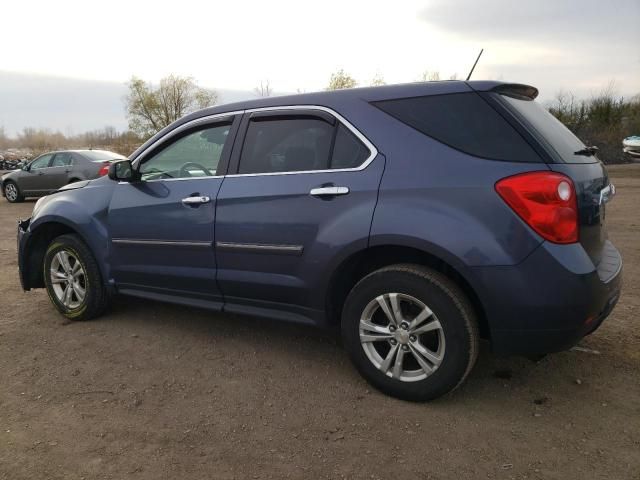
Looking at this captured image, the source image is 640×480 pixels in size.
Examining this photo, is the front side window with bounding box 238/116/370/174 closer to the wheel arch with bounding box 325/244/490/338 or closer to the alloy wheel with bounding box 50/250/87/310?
the wheel arch with bounding box 325/244/490/338

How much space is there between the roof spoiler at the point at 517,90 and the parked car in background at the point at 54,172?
10839 mm

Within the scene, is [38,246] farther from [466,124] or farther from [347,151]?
[466,124]

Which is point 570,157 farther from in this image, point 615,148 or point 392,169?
point 615,148

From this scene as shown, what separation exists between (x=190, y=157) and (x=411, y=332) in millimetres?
2088

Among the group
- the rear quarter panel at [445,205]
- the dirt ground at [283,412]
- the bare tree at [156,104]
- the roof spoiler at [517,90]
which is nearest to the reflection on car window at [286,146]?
the rear quarter panel at [445,205]

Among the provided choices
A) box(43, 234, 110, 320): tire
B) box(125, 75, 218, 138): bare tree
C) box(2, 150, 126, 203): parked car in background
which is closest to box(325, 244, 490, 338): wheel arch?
box(43, 234, 110, 320): tire

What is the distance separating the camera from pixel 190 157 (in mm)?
3783

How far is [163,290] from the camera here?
153 inches

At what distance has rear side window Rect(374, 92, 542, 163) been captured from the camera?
257 cm

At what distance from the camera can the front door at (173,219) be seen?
11.6ft

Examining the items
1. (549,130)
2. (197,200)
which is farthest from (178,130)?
(549,130)

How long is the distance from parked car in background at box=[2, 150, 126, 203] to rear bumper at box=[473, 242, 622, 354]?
1122 centimetres

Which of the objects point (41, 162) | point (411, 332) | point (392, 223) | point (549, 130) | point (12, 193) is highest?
point (549, 130)

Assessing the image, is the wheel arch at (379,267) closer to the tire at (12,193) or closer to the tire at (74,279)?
the tire at (74,279)
